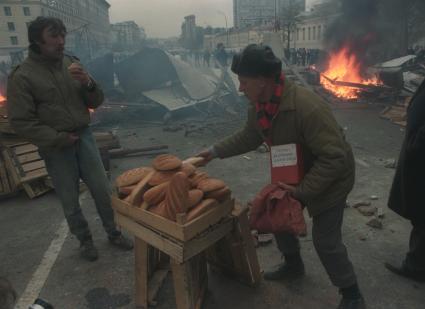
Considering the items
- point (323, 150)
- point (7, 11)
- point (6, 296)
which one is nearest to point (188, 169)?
point (323, 150)

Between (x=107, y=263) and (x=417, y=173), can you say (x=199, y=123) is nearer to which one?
(x=107, y=263)

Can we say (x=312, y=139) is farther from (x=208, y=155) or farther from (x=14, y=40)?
(x=14, y=40)

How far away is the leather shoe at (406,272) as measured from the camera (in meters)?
3.10

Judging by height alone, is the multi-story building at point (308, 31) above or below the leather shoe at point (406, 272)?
above

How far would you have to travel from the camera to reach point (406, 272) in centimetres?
316

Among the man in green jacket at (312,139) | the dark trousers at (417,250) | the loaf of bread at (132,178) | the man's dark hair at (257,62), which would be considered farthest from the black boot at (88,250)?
the dark trousers at (417,250)

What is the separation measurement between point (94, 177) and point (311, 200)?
7.24 ft

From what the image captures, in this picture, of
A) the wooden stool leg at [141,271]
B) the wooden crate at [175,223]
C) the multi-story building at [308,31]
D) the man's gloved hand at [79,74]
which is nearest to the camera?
the wooden crate at [175,223]

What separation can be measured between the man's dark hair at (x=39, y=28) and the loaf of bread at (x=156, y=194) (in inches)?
70.6

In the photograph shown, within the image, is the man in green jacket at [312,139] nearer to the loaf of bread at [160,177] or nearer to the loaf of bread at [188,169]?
the loaf of bread at [188,169]

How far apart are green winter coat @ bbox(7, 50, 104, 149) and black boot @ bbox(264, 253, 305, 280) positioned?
2.22 meters

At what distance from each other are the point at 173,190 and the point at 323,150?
3.19 feet

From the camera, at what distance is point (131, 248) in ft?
12.5

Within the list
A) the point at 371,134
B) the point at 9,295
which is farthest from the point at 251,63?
the point at 371,134
